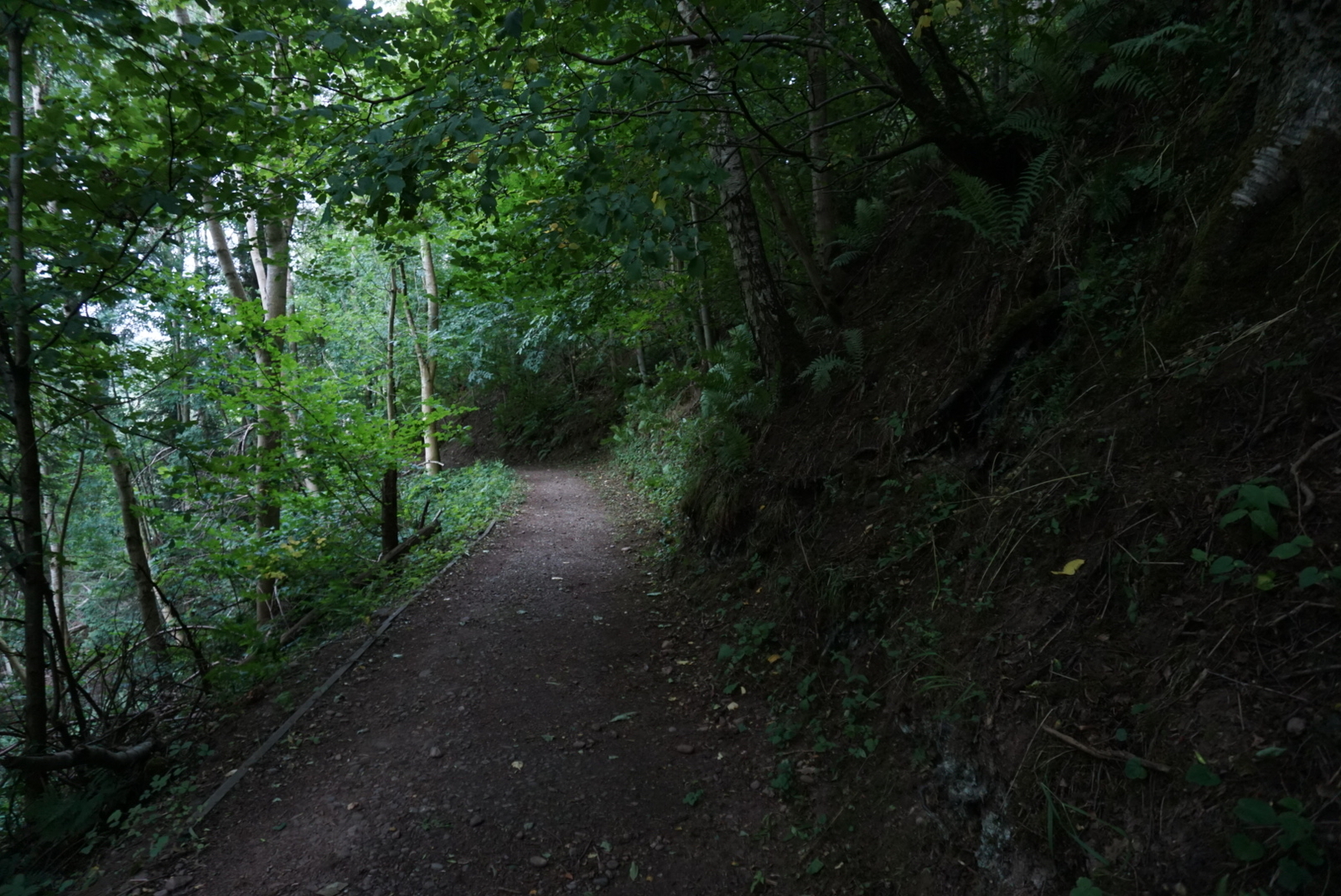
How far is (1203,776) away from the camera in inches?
76.1

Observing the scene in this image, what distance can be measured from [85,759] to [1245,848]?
6318 millimetres

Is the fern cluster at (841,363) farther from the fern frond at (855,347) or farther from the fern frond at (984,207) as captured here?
the fern frond at (984,207)

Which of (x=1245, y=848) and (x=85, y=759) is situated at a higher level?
(x=85, y=759)

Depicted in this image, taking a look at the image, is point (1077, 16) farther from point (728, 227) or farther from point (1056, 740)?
point (1056, 740)

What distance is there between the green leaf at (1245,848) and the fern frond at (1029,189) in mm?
4403

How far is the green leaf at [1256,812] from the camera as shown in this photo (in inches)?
67.1

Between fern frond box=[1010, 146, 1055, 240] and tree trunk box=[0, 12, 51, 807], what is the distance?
656 centimetres

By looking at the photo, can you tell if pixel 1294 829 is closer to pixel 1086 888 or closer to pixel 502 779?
pixel 1086 888

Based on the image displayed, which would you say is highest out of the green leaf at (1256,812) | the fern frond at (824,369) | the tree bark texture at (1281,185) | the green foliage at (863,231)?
the green foliage at (863,231)

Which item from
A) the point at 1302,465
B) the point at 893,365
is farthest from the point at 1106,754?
the point at 893,365

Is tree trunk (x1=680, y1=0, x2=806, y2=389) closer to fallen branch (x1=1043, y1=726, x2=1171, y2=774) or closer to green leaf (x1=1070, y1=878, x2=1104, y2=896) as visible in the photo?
fallen branch (x1=1043, y1=726, x2=1171, y2=774)

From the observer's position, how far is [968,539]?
381cm

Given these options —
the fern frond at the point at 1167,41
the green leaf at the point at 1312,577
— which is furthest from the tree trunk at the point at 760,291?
the green leaf at the point at 1312,577

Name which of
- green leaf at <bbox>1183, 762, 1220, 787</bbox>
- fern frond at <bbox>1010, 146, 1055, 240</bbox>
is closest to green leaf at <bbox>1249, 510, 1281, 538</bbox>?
green leaf at <bbox>1183, 762, 1220, 787</bbox>
